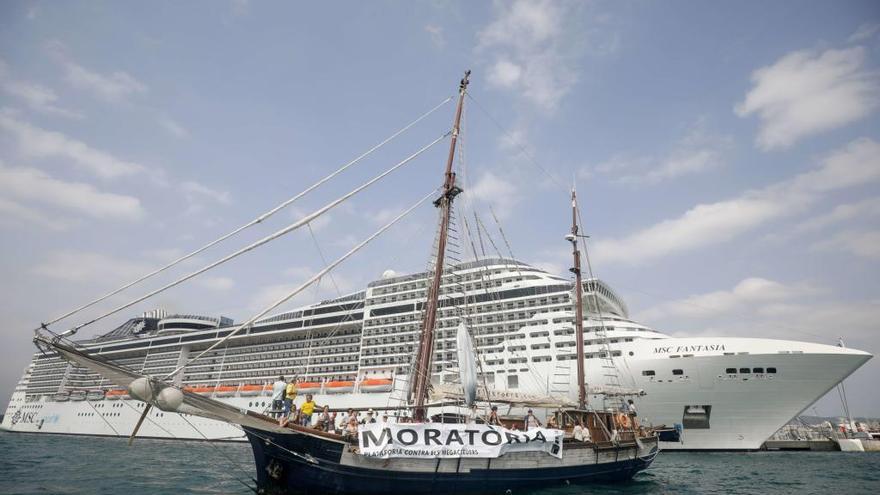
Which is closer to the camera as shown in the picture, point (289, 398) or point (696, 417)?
point (289, 398)

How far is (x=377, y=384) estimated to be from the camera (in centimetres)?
3928

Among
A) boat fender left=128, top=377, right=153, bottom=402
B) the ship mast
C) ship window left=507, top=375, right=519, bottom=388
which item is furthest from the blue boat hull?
ship window left=507, top=375, right=519, bottom=388

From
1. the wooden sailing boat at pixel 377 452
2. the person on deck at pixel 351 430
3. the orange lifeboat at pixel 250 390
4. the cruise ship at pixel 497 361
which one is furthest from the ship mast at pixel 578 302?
the orange lifeboat at pixel 250 390

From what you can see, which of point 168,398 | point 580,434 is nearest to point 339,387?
point 580,434

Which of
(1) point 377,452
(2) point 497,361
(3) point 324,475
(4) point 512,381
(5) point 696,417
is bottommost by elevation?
(3) point 324,475

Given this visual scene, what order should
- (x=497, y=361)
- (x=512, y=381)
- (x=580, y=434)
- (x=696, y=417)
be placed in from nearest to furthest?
(x=580, y=434) < (x=696, y=417) < (x=512, y=381) < (x=497, y=361)

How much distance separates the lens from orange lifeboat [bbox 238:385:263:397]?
4758 cm

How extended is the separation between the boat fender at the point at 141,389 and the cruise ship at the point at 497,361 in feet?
3.17

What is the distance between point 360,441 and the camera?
1245cm

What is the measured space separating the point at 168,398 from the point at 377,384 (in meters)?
30.1

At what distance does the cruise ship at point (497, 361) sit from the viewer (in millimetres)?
28000

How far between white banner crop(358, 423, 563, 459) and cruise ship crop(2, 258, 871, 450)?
186 inches

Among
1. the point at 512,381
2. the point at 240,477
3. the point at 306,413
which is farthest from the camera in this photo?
the point at 512,381

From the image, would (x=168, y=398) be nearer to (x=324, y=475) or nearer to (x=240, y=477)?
(x=324, y=475)
